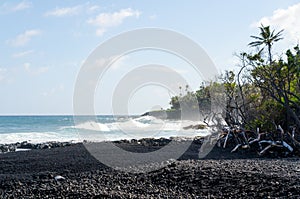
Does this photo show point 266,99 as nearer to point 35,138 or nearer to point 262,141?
point 262,141

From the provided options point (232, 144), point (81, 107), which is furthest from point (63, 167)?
point (232, 144)

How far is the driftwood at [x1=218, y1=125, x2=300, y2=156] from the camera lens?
1397cm

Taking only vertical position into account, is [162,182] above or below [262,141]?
below

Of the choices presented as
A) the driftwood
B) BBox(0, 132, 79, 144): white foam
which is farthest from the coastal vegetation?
BBox(0, 132, 79, 144): white foam

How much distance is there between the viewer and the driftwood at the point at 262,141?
13969 millimetres

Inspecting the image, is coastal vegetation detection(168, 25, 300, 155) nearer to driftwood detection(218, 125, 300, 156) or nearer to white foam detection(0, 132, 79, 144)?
driftwood detection(218, 125, 300, 156)

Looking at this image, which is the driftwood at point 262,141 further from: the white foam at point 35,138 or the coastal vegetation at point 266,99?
the white foam at point 35,138

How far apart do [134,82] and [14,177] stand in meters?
6.04

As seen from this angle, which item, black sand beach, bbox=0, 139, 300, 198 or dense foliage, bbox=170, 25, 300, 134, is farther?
dense foliage, bbox=170, 25, 300, 134

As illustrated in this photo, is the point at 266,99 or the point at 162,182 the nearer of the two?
the point at 162,182

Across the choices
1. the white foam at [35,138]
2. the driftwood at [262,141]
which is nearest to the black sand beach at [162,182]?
the driftwood at [262,141]

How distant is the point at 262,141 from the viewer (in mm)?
15016

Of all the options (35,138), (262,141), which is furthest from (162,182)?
(35,138)

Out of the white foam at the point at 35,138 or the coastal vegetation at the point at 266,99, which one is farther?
the white foam at the point at 35,138
